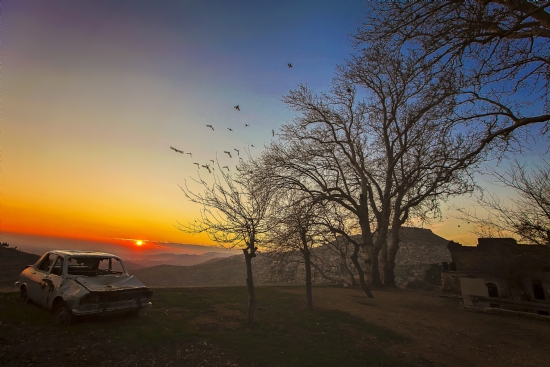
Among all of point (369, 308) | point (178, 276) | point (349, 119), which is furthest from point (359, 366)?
point (178, 276)

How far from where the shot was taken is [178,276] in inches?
1454

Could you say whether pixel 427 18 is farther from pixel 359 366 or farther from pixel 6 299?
pixel 6 299

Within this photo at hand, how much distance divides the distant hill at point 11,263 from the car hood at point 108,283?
6562 mm

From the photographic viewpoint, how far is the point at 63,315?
614 cm

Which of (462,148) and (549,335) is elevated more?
(462,148)

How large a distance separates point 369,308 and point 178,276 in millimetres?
31285

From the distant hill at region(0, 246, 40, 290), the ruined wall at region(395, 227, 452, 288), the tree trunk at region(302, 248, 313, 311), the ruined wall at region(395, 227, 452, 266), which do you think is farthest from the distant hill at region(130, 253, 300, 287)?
the ruined wall at region(395, 227, 452, 266)

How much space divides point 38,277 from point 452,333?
1302cm

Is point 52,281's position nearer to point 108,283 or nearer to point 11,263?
→ point 108,283

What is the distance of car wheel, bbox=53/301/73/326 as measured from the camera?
6.04 meters

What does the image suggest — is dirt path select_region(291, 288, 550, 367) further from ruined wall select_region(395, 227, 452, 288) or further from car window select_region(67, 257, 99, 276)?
ruined wall select_region(395, 227, 452, 288)

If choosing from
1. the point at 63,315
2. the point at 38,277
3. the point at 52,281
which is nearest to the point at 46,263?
the point at 38,277

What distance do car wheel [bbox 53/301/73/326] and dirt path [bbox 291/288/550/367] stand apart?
7.92 m

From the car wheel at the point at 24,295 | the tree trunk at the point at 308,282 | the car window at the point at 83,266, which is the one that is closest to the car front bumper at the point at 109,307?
the car window at the point at 83,266
